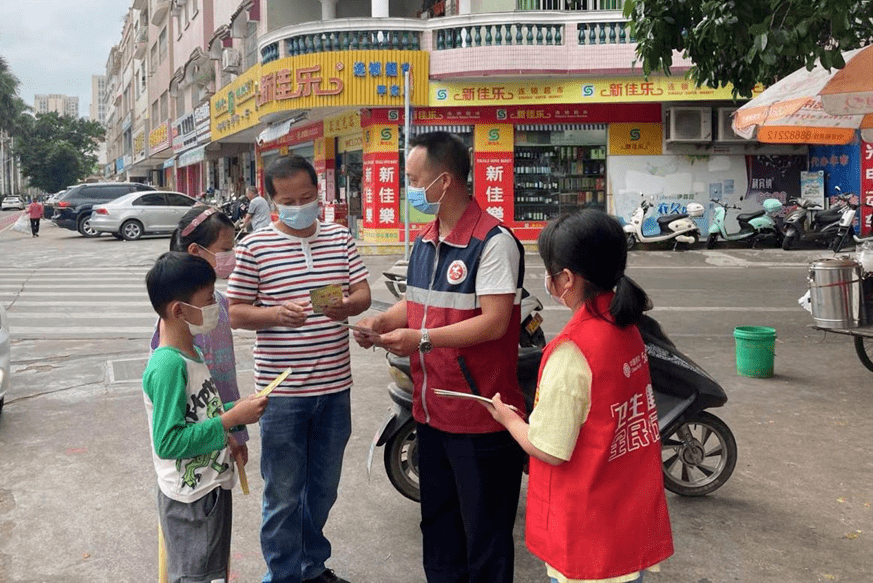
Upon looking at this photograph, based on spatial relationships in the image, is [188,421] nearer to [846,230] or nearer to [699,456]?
[699,456]

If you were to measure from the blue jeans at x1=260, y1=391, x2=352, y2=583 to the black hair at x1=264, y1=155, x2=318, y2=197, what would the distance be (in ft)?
2.68

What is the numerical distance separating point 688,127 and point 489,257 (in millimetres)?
17311

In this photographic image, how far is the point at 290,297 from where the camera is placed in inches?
130

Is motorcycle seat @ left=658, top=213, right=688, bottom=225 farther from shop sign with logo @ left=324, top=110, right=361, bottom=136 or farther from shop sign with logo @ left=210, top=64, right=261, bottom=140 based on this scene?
shop sign with logo @ left=210, top=64, right=261, bottom=140

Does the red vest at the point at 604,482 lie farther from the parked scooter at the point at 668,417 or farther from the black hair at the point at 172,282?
the parked scooter at the point at 668,417

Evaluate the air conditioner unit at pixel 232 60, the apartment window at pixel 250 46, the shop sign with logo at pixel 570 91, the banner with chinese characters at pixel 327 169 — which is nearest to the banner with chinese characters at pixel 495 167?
the shop sign with logo at pixel 570 91

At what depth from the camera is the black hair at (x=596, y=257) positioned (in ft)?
7.50

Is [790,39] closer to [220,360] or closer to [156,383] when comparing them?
[220,360]

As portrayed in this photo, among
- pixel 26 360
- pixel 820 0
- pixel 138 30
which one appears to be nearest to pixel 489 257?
pixel 820 0

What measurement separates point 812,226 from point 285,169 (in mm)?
Result: 17074

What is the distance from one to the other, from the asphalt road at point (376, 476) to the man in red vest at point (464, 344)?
2.57ft

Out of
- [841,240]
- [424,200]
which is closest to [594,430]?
[424,200]

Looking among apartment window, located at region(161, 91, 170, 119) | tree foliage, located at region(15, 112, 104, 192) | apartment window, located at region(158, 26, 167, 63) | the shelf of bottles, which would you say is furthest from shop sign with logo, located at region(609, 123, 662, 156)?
tree foliage, located at region(15, 112, 104, 192)

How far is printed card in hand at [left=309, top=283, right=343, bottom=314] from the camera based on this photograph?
308 cm
